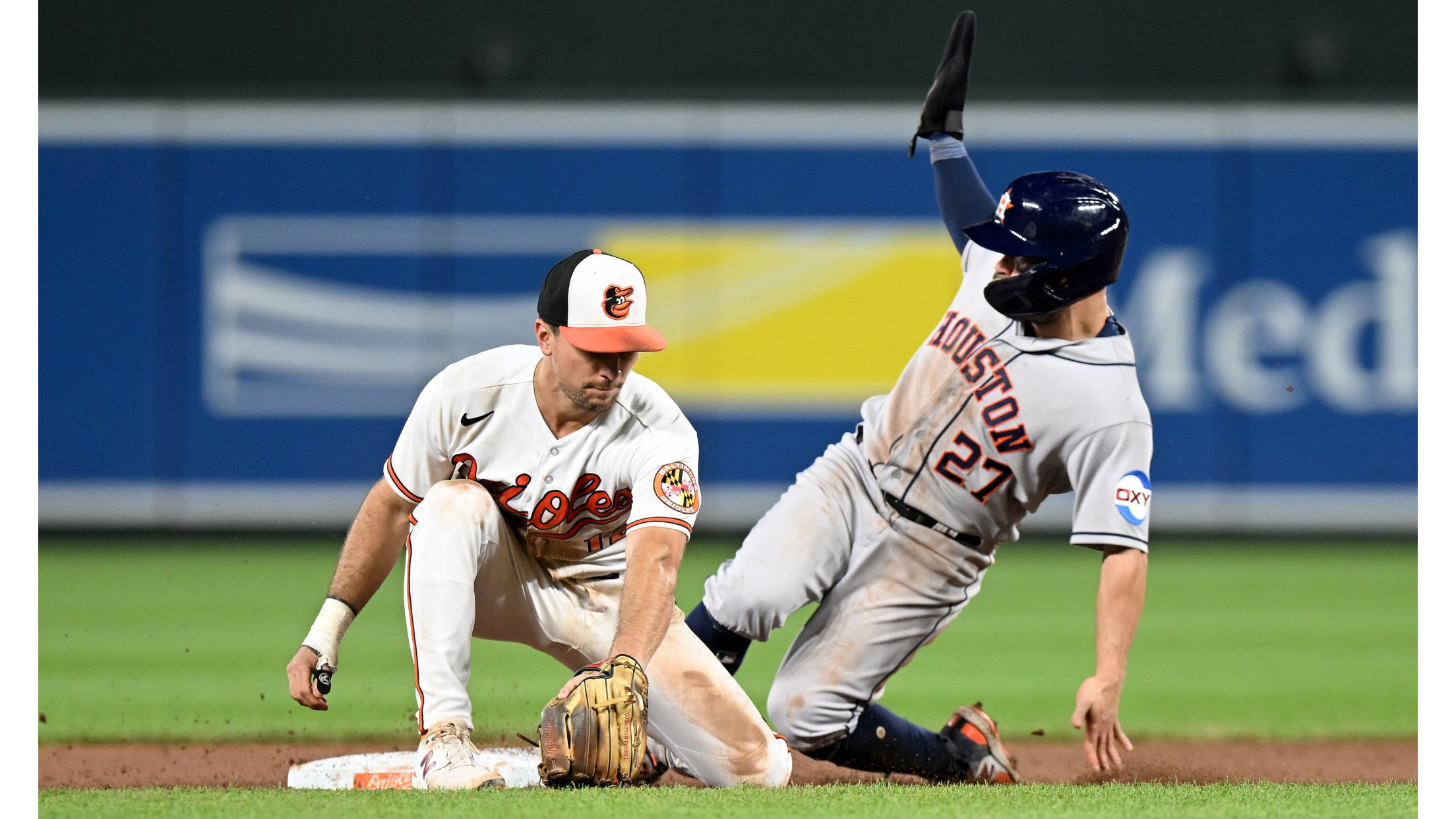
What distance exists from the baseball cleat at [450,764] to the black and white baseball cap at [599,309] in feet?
2.85

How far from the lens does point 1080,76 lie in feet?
34.4

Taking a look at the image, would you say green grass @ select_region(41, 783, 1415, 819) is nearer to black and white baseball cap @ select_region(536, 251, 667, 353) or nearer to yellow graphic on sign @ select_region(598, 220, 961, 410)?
black and white baseball cap @ select_region(536, 251, 667, 353)

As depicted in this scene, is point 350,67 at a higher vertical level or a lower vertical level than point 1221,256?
higher

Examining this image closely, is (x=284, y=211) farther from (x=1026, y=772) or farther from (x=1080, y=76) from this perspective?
(x=1026, y=772)

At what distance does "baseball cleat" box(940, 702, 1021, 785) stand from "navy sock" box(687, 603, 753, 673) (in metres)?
0.57

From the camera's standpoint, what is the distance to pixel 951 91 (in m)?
4.32

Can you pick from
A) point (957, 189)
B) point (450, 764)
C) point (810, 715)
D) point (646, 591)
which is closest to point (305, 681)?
point (450, 764)

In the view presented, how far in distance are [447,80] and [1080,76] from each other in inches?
167

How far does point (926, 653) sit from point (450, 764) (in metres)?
3.77

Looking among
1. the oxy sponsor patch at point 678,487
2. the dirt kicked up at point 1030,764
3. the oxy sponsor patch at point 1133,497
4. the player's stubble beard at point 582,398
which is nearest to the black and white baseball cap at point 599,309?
the player's stubble beard at point 582,398

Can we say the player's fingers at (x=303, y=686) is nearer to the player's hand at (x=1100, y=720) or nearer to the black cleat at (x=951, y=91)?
the player's hand at (x=1100, y=720)

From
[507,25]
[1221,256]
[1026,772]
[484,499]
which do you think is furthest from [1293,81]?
[484,499]

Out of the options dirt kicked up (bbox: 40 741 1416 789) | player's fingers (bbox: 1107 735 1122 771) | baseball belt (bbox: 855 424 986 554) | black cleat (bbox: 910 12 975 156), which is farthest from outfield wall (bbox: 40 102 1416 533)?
player's fingers (bbox: 1107 735 1122 771)

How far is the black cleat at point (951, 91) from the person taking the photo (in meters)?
4.32
